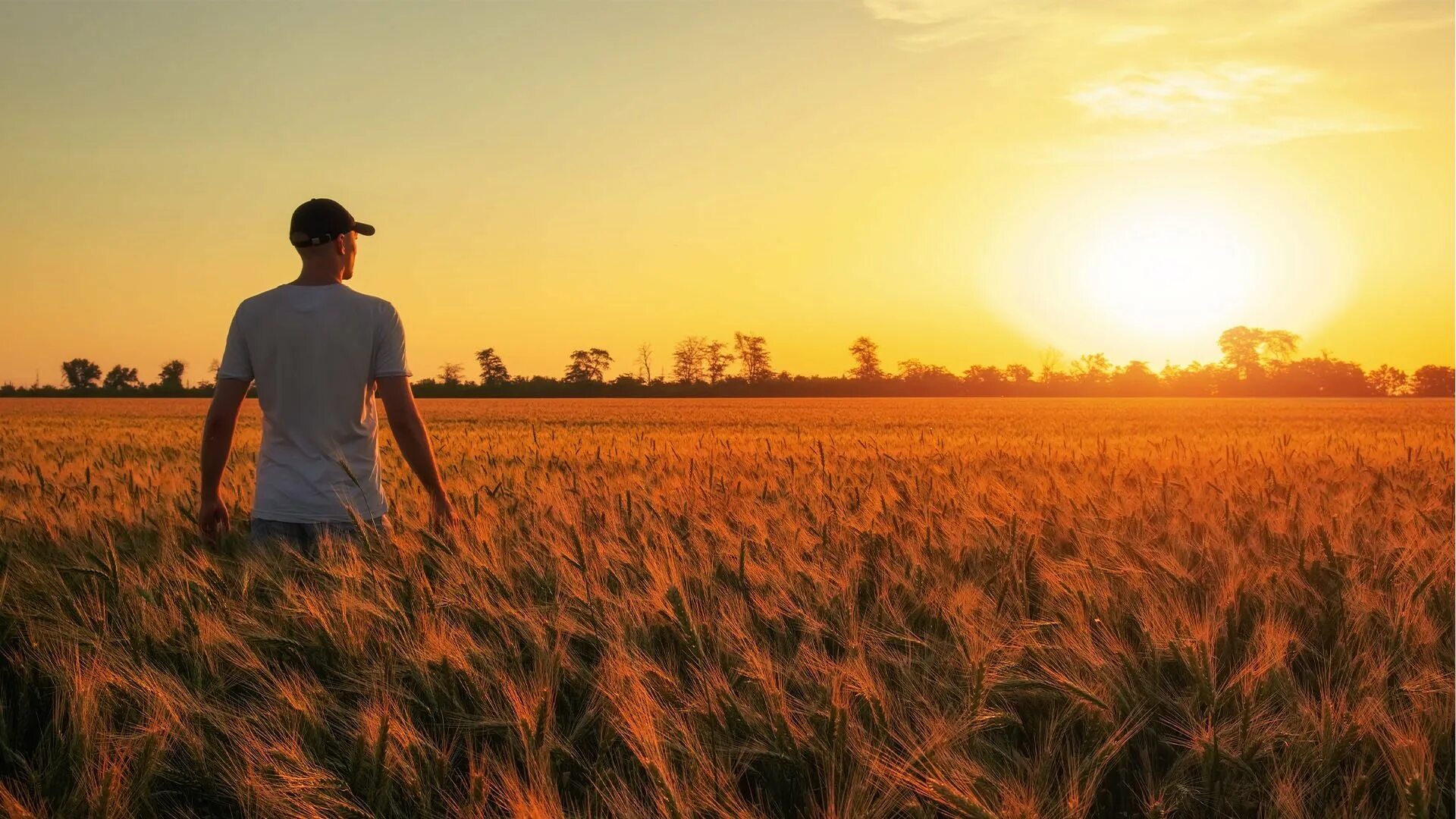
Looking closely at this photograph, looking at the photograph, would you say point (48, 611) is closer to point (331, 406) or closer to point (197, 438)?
point (331, 406)

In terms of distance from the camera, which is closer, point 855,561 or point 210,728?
point 210,728

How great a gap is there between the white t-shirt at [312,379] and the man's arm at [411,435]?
0.19 ft

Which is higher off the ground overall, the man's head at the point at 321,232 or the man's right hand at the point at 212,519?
the man's head at the point at 321,232

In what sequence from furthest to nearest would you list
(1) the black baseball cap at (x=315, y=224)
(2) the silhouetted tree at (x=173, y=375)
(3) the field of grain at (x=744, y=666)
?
1. (2) the silhouetted tree at (x=173, y=375)
2. (1) the black baseball cap at (x=315, y=224)
3. (3) the field of grain at (x=744, y=666)

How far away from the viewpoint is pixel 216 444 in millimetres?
3574

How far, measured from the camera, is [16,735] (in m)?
2.14

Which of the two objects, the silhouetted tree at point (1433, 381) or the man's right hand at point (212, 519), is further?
the silhouetted tree at point (1433, 381)

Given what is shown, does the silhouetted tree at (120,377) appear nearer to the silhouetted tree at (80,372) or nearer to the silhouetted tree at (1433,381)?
the silhouetted tree at (80,372)

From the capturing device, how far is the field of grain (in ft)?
5.62

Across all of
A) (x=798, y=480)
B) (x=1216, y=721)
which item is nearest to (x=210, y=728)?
(x=1216, y=721)

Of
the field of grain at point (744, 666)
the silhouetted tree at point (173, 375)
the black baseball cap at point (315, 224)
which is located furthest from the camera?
the silhouetted tree at point (173, 375)

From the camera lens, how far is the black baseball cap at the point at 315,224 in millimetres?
3416

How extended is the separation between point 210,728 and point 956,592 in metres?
1.94

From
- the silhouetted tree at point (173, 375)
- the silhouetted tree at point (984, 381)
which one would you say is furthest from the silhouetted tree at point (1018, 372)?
the silhouetted tree at point (173, 375)
